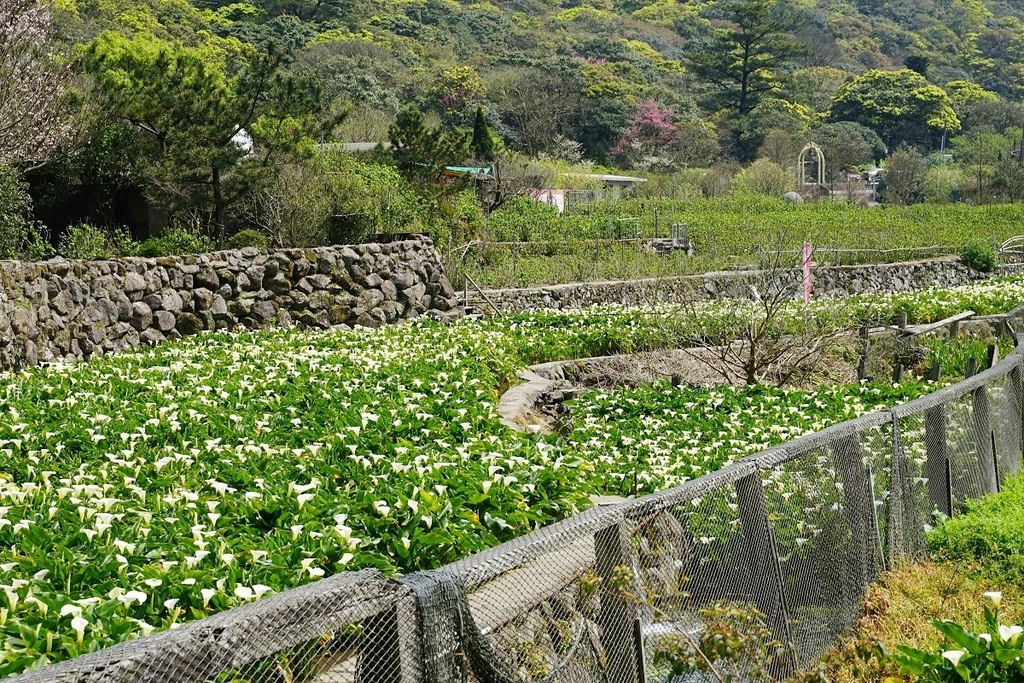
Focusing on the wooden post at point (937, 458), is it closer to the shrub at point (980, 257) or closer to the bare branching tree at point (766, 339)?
the bare branching tree at point (766, 339)

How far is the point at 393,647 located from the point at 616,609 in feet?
3.68

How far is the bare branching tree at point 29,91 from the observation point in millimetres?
16031

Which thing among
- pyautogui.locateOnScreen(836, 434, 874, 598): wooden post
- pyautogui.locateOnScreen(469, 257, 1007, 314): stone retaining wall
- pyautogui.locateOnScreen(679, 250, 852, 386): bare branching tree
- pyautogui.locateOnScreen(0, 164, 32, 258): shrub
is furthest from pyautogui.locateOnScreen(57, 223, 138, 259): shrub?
pyautogui.locateOnScreen(836, 434, 874, 598): wooden post

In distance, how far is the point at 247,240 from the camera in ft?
61.2

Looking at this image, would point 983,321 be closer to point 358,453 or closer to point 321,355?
point 321,355

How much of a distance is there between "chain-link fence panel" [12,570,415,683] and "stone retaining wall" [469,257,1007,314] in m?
13.6

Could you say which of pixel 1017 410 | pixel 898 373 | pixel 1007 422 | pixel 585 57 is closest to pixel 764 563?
pixel 1007 422

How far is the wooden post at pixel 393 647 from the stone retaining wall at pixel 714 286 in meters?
13.6

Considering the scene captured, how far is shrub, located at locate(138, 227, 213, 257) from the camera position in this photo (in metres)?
16.9

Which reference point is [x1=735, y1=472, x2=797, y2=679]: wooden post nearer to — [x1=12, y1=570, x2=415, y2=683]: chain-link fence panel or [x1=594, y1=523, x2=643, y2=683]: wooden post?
[x1=594, y1=523, x2=643, y2=683]: wooden post

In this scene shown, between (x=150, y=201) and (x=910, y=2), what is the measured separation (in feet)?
412

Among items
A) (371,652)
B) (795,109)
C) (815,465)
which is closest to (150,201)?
(815,465)

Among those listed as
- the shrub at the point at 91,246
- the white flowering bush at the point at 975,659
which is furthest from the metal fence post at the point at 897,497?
the shrub at the point at 91,246

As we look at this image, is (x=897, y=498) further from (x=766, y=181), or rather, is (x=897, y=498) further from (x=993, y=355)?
(x=766, y=181)
